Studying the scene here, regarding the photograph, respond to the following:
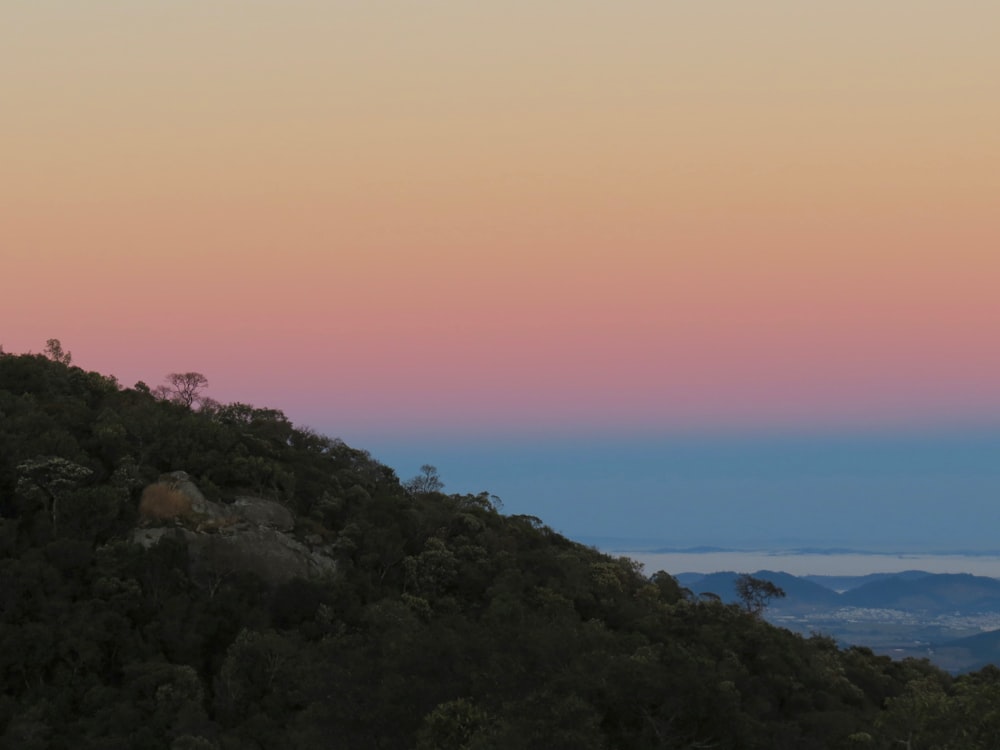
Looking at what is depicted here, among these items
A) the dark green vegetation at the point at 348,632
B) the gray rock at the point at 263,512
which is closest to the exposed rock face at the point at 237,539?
the gray rock at the point at 263,512

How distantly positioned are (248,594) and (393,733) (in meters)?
22.4

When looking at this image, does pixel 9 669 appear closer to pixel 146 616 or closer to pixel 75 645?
pixel 75 645

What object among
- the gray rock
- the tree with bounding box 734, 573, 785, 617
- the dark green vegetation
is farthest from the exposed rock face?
the tree with bounding box 734, 573, 785, 617

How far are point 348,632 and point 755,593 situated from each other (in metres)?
50.8

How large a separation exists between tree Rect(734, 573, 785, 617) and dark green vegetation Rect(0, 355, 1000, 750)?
25.1 ft

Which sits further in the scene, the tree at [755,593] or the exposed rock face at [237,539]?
the tree at [755,593]

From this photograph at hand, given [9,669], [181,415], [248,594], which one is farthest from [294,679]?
[181,415]

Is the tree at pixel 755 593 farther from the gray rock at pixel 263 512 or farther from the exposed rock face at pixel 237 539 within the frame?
the gray rock at pixel 263 512

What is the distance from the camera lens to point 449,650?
121 feet

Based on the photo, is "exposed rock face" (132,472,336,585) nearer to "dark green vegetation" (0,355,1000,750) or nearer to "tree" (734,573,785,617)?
"dark green vegetation" (0,355,1000,750)

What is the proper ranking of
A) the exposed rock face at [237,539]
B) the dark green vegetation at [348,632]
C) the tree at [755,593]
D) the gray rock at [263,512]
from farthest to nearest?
the tree at [755,593] < the gray rock at [263,512] < the exposed rock face at [237,539] < the dark green vegetation at [348,632]

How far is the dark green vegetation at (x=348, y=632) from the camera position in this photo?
32.5 meters

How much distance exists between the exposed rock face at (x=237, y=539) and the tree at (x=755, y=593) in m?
46.6

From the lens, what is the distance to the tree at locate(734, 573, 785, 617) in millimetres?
91338
